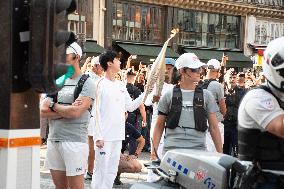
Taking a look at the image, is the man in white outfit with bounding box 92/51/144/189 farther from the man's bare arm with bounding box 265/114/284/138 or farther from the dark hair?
the man's bare arm with bounding box 265/114/284/138

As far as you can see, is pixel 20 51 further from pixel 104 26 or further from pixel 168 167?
pixel 104 26

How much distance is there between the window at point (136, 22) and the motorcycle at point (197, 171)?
99.0 feet

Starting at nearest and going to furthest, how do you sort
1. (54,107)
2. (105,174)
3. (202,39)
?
(54,107)
(105,174)
(202,39)

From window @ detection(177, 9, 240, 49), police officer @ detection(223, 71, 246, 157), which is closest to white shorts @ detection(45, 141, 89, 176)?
police officer @ detection(223, 71, 246, 157)

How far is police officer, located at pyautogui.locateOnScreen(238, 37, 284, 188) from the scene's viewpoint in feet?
13.9

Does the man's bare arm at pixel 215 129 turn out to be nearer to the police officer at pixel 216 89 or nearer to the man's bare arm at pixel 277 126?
the man's bare arm at pixel 277 126

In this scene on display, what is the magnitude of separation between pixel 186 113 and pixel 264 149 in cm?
213

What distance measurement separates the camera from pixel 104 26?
111 feet

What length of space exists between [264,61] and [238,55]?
38.7 metres

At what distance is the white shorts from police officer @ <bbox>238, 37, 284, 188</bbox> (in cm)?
230

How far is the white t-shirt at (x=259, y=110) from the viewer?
4270mm

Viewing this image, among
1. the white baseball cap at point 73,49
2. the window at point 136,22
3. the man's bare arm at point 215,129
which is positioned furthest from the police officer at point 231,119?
the window at point 136,22

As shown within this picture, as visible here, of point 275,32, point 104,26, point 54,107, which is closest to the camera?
point 54,107

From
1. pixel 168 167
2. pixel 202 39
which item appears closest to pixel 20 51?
pixel 168 167
